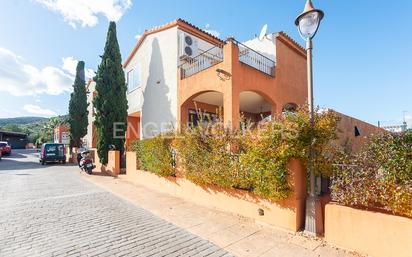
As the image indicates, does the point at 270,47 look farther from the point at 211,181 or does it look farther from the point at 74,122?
the point at 74,122

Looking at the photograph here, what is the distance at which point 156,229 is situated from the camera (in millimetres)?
5590

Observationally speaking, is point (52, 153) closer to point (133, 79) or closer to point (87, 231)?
point (133, 79)

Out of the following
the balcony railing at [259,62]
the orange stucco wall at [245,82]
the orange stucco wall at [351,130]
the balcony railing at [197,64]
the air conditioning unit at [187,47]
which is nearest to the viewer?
the orange stucco wall at [245,82]

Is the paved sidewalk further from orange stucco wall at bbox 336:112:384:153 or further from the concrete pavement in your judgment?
orange stucco wall at bbox 336:112:384:153

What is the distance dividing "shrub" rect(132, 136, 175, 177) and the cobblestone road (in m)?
1.95

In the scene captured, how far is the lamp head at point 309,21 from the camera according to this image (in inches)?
195

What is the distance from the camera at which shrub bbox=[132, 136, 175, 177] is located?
9.35 metres

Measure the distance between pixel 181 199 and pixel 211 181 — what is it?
1852 millimetres

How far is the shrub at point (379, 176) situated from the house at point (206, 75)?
18.5 ft

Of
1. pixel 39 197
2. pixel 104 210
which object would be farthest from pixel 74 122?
pixel 104 210

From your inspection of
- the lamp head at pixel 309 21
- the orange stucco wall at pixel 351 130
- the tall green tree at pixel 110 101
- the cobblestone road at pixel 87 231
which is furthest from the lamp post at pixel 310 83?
the tall green tree at pixel 110 101

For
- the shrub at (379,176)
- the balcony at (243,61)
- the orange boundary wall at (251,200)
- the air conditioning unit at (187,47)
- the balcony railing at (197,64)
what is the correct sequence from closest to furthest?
the shrub at (379,176), the orange boundary wall at (251,200), the balcony railing at (197,64), the balcony at (243,61), the air conditioning unit at (187,47)

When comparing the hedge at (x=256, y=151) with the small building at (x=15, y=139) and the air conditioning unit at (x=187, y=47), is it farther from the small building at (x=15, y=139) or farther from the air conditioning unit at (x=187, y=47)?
the small building at (x=15, y=139)

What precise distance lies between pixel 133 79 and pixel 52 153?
1166 centimetres
